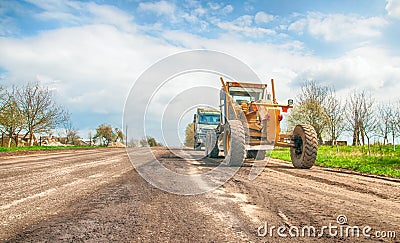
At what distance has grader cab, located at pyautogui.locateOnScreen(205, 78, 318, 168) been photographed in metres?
10.1

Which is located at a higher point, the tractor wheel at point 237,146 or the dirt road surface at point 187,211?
the tractor wheel at point 237,146

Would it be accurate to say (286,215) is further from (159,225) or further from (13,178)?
(13,178)

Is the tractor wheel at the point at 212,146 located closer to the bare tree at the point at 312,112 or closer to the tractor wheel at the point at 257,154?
the tractor wheel at the point at 257,154

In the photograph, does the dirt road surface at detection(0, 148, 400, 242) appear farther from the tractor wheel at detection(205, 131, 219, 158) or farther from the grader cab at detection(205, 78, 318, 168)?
the tractor wheel at detection(205, 131, 219, 158)

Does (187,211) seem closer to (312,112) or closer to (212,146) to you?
(212,146)

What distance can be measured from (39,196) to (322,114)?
3562 cm

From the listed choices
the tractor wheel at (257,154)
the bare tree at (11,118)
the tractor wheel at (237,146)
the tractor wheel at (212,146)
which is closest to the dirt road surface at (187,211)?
Result: the tractor wheel at (237,146)

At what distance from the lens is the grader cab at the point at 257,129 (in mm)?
10062

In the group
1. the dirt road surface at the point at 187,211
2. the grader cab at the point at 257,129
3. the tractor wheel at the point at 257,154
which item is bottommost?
the dirt road surface at the point at 187,211

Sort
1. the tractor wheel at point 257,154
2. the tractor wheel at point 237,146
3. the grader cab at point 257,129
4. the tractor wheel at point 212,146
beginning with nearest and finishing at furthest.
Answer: the tractor wheel at point 237,146 < the grader cab at point 257,129 < the tractor wheel at point 257,154 < the tractor wheel at point 212,146

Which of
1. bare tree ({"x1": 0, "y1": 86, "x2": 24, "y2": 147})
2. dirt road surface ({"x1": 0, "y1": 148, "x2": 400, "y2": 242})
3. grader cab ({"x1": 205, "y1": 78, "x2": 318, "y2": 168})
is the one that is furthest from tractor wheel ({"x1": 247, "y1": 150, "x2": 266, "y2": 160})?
bare tree ({"x1": 0, "y1": 86, "x2": 24, "y2": 147})

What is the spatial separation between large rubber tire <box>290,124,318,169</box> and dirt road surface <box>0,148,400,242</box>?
136 inches

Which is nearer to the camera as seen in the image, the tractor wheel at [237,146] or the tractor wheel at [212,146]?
the tractor wheel at [237,146]

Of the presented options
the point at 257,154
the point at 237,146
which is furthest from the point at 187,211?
the point at 257,154
